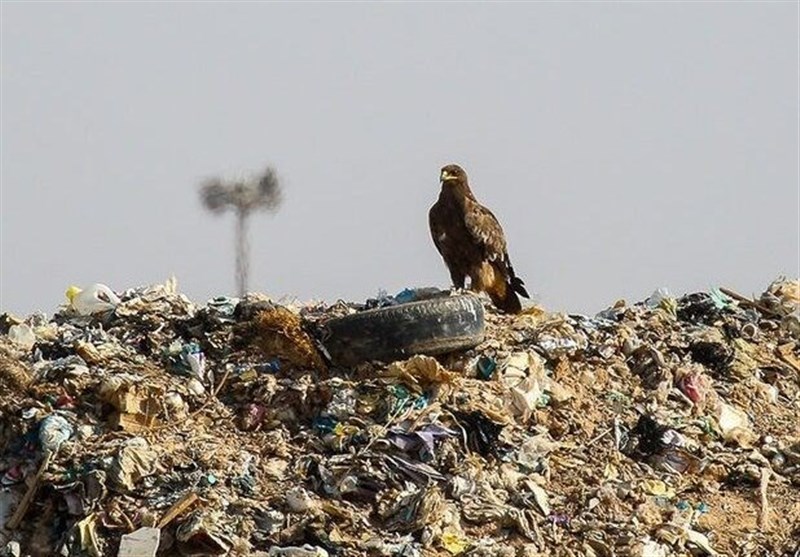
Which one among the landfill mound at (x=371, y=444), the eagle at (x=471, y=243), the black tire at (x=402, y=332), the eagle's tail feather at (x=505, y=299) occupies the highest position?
the eagle at (x=471, y=243)

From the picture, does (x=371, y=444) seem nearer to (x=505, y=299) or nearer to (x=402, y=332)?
(x=402, y=332)

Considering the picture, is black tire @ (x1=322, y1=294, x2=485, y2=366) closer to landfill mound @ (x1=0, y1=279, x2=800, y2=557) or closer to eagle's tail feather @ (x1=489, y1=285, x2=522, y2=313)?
landfill mound @ (x1=0, y1=279, x2=800, y2=557)

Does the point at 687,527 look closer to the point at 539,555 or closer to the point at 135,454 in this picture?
the point at 539,555

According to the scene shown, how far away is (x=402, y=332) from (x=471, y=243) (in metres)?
2.67

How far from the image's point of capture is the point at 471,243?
10.3m

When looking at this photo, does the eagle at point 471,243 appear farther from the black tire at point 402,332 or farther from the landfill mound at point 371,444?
the black tire at point 402,332

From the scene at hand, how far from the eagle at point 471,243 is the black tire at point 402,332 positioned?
8.11 feet

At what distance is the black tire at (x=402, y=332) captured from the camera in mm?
7707

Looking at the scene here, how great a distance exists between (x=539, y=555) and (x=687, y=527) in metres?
0.86

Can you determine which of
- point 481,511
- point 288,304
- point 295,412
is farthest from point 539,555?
point 288,304

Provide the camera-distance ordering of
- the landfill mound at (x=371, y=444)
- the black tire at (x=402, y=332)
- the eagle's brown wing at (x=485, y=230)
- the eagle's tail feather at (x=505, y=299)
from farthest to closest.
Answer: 1. the eagle's tail feather at (x=505, y=299)
2. the eagle's brown wing at (x=485, y=230)
3. the black tire at (x=402, y=332)
4. the landfill mound at (x=371, y=444)

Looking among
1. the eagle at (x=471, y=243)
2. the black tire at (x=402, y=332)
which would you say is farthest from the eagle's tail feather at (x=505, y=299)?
the black tire at (x=402, y=332)

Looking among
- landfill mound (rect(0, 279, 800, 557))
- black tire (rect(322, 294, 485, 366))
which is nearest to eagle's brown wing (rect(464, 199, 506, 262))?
landfill mound (rect(0, 279, 800, 557))

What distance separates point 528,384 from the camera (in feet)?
25.3
